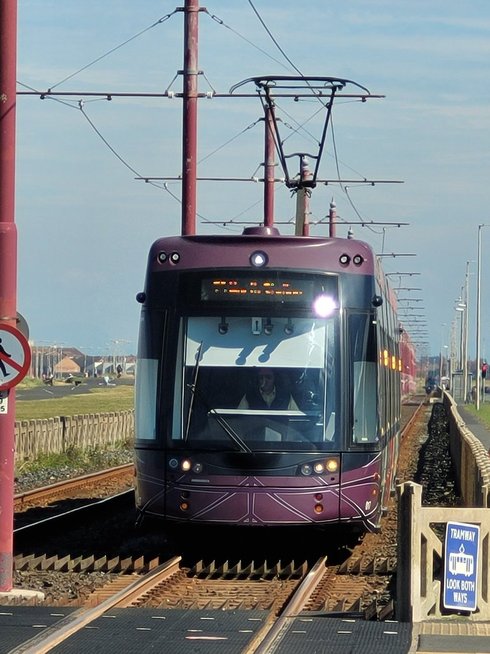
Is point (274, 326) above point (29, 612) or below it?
above

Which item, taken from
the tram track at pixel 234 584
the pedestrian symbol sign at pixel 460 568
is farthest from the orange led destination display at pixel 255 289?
the pedestrian symbol sign at pixel 460 568

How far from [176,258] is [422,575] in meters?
5.58

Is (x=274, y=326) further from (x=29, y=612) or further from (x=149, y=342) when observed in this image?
(x=29, y=612)

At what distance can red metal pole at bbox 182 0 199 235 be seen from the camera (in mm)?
25859

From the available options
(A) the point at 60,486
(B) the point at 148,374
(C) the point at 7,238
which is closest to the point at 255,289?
(B) the point at 148,374

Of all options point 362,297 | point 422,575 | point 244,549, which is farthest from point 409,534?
point 244,549

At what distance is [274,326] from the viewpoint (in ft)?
49.5

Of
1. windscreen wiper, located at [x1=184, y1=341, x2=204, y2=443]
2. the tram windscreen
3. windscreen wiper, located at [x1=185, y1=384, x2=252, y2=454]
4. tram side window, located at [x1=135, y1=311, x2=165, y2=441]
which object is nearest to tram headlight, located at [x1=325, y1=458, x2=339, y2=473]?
the tram windscreen

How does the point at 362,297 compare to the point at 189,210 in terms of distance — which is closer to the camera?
the point at 362,297

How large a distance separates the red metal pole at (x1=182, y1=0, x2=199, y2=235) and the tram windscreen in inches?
427

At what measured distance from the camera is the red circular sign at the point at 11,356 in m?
12.2

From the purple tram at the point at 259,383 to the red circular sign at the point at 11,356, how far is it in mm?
2914

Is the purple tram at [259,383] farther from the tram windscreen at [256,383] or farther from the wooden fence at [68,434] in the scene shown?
the wooden fence at [68,434]

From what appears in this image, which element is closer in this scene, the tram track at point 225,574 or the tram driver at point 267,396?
the tram track at point 225,574
